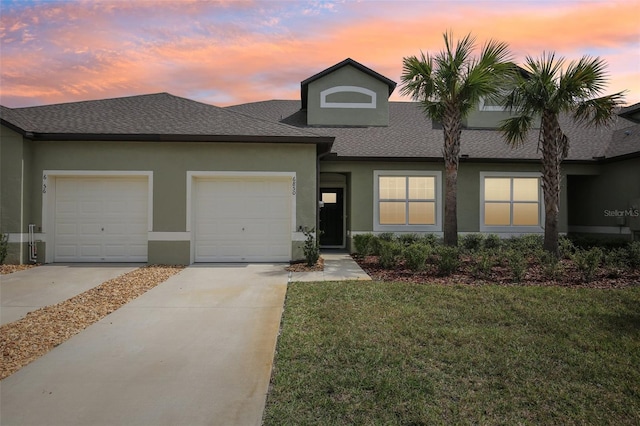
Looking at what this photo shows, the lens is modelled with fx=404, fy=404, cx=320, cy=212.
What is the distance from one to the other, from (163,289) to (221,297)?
1530 millimetres

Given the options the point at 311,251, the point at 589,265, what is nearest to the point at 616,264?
the point at 589,265

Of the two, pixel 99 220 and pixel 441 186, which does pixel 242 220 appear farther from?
pixel 441 186

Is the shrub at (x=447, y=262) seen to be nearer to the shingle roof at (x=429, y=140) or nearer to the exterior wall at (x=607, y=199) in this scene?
the shingle roof at (x=429, y=140)

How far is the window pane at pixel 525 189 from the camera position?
49.0ft

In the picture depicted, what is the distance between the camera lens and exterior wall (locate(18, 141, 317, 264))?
11.4 m

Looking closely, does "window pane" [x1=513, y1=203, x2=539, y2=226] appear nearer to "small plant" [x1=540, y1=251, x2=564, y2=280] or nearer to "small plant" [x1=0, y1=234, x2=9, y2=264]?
"small plant" [x1=540, y1=251, x2=564, y2=280]

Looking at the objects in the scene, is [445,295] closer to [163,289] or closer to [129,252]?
[163,289]

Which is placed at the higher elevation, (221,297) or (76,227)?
(76,227)

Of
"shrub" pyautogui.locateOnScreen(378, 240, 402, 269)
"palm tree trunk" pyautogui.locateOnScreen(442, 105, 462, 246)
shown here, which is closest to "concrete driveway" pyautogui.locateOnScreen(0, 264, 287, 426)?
"shrub" pyautogui.locateOnScreen(378, 240, 402, 269)

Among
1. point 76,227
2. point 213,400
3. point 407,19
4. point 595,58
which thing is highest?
point 407,19

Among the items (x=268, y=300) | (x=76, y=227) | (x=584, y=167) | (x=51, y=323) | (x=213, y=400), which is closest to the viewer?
(x=213, y=400)

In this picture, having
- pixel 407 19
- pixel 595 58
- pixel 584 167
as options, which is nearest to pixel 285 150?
pixel 407 19

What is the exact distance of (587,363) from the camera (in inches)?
179

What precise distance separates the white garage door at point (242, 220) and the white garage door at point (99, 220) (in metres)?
1.70
